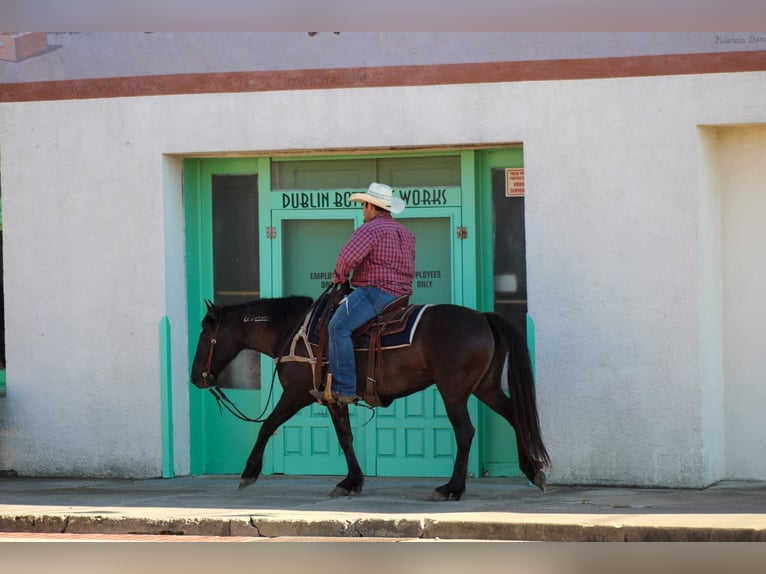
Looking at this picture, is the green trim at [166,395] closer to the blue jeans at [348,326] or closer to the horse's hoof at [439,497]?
the blue jeans at [348,326]

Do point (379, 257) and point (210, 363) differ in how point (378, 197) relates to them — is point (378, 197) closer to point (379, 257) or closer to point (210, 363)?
point (379, 257)

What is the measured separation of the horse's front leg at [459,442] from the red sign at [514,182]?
241 centimetres

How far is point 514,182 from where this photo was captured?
1020 centimetres

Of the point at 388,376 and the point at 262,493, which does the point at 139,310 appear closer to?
the point at 262,493

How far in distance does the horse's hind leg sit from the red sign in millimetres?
2177

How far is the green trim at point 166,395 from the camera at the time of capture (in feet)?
35.0

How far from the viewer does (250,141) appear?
10484 mm

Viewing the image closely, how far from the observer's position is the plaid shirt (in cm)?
847

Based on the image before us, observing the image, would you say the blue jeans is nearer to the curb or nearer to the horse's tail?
the horse's tail

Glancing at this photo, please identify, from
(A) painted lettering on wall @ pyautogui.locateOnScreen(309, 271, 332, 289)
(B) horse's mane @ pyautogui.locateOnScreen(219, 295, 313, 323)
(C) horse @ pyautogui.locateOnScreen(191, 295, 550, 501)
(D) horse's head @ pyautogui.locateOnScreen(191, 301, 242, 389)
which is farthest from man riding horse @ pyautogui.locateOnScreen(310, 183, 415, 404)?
(A) painted lettering on wall @ pyautogui.locateOnScreen(309, 271, 332, 289)

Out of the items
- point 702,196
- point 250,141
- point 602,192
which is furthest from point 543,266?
point 250,141

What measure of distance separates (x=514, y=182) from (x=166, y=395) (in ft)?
12.5

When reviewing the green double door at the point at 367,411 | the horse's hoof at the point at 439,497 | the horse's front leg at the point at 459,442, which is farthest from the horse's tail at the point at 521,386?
the green double door at the point at 367,411
